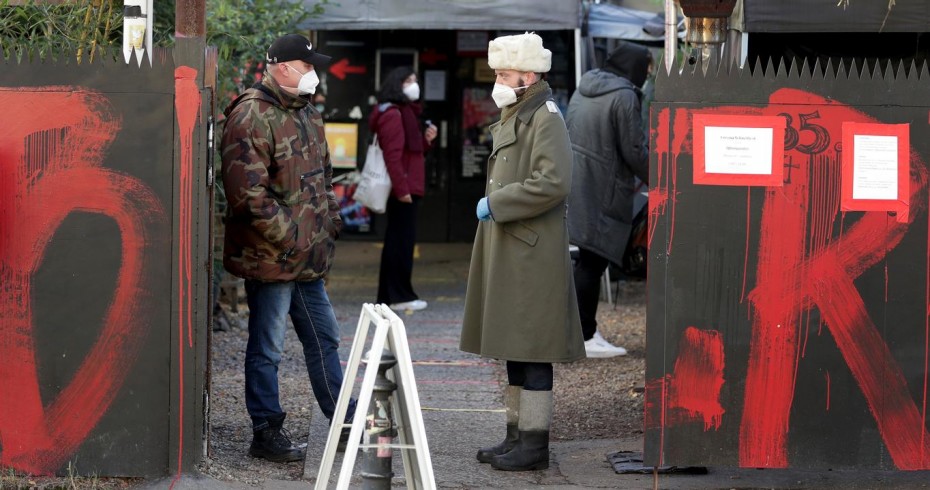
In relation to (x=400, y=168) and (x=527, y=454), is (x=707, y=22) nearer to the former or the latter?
(x=527, y=454)

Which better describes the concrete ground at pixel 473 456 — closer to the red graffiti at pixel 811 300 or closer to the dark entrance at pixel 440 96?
the red graffiti at pixel 811 300

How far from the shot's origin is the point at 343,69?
13219mm

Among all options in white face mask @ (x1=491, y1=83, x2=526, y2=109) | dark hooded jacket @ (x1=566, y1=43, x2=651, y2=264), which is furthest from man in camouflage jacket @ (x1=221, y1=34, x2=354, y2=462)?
dark hooded jacket @ (x1=566, y1=43, x2=651, y2=264)

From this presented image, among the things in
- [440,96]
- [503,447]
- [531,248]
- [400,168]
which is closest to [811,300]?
[531,248]

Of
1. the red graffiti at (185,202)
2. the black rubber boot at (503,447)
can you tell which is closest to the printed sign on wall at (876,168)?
the black rubber boot at (503,447)

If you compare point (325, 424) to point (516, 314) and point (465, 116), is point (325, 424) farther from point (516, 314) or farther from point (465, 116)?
point (465, 116)

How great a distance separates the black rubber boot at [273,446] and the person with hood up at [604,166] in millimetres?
2604

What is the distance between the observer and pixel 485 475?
5.45 meters

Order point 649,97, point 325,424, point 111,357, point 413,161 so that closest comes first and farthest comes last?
1. point 111,357
2. point 325,424
3. point 413,161
4. point 649,97

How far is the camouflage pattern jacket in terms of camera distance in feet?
17.2

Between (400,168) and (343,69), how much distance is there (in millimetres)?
4068

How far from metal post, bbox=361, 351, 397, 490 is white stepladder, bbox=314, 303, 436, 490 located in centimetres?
3

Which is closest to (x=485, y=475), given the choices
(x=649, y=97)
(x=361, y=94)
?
(x=649, y=97)

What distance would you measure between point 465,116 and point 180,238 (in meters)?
8.69
